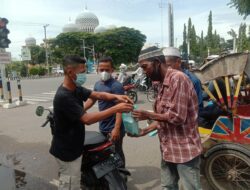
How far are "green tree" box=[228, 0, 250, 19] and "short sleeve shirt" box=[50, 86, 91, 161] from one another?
34.4 ft

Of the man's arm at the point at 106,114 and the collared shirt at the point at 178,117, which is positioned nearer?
the collared shirt at the point at 178,117

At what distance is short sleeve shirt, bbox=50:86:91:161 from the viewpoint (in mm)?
2264

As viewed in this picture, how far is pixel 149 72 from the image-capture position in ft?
7.00

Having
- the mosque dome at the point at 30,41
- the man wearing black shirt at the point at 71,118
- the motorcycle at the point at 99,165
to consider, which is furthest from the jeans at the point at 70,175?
the mosque dome at the point at 30,41

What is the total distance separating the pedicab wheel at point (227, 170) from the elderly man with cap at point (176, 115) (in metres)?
0.98

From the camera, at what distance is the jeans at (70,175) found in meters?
2.52

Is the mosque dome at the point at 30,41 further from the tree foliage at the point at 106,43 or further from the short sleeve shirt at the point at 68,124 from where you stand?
the short sleeve shirt at the point at 68,124

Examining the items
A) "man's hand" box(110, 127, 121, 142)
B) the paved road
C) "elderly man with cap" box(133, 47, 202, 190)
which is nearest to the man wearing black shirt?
"elderly man with cap" box(133, 47, 202, 190)

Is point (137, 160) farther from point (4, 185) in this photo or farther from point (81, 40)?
point (81, 40)

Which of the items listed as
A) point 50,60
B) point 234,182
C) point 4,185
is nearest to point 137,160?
point 234,182

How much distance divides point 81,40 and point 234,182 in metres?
54.1

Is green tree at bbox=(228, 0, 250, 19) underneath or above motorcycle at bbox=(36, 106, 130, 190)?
above

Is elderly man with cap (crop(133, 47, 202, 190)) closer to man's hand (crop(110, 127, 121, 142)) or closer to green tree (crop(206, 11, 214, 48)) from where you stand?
man's hand (crop(110, 127, 121, 142))

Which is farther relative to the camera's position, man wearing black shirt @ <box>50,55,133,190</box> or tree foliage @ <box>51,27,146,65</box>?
tree foliage @ <box>51,27,146,65</box>
